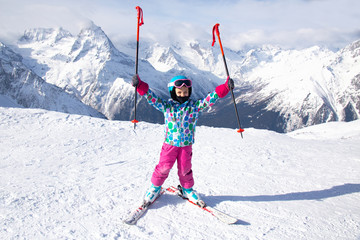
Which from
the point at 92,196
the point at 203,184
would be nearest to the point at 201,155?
the point at 203,184

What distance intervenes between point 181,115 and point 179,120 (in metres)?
0.12

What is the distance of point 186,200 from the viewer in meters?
5.72

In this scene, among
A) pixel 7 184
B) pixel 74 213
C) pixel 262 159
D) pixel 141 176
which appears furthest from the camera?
pixel 262 159

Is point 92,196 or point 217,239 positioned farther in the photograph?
point 92,196

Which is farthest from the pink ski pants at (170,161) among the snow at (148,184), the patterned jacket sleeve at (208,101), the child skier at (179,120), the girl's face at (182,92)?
the girl's face at (182,92)

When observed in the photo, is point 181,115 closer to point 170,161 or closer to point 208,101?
point 208,101

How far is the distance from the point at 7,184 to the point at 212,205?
16.3 feet

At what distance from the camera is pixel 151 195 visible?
5.49 meters

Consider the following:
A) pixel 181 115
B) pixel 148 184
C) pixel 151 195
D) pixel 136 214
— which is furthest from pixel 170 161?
pixel 148 184

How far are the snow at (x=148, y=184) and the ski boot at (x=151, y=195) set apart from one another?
0.59 feet

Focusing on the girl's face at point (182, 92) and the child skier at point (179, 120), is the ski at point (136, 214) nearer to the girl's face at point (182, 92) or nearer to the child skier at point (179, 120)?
the child skier at point (179, 120)

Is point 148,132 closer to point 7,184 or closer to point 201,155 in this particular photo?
point 201,155


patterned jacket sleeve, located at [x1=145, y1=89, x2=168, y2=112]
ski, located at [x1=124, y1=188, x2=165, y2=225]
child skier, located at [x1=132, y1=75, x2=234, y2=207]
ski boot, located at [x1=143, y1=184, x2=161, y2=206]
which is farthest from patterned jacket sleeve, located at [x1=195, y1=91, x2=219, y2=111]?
ski, located at [x1=124, y1=188, x2=165, y2=225]

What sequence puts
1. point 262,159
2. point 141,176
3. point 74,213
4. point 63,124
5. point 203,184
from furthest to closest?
point 63,124
point 262,159
point 141,176
point 203,184
point 74,213
